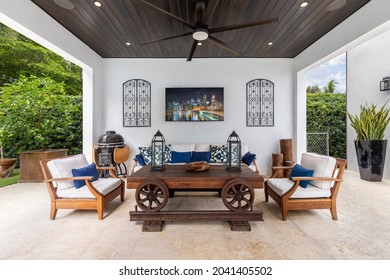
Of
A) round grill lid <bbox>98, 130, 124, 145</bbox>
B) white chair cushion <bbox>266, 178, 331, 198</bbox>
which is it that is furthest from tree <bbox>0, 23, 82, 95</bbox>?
white chair cushion <bbox>266, 178, 331, 198</bbox>

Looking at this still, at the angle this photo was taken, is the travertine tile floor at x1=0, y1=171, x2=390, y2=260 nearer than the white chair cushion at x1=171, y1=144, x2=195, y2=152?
Yes

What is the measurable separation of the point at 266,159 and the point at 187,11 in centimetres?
401

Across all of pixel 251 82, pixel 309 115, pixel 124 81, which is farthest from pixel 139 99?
pixel 309 115

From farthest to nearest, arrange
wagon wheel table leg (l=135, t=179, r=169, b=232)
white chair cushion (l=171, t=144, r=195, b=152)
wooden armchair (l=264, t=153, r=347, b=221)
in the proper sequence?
white chair cushion (l=171, t=144, r=195, b=152) → wooden armchair (l=264, t=153, r=347, b=221) → wagon wheel table leg (l=135, t=179, r=169, b=232)

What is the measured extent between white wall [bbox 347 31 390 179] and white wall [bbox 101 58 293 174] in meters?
1.99

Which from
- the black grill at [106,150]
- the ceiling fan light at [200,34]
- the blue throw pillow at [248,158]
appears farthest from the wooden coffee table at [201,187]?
the black grill at [106,150]

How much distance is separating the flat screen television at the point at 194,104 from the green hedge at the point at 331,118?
3.27 meters

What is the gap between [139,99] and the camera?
519 cm

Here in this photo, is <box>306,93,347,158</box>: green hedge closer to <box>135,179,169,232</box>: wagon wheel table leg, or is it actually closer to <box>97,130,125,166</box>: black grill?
<box>135,179,169,232</box>: wagon wheel table leg

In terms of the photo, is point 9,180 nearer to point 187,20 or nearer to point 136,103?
point 136,103

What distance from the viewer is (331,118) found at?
19.8ft

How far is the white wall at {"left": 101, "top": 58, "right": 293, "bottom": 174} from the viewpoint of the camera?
16.9 ft

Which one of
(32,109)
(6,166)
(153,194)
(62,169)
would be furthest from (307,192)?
(6,166)
